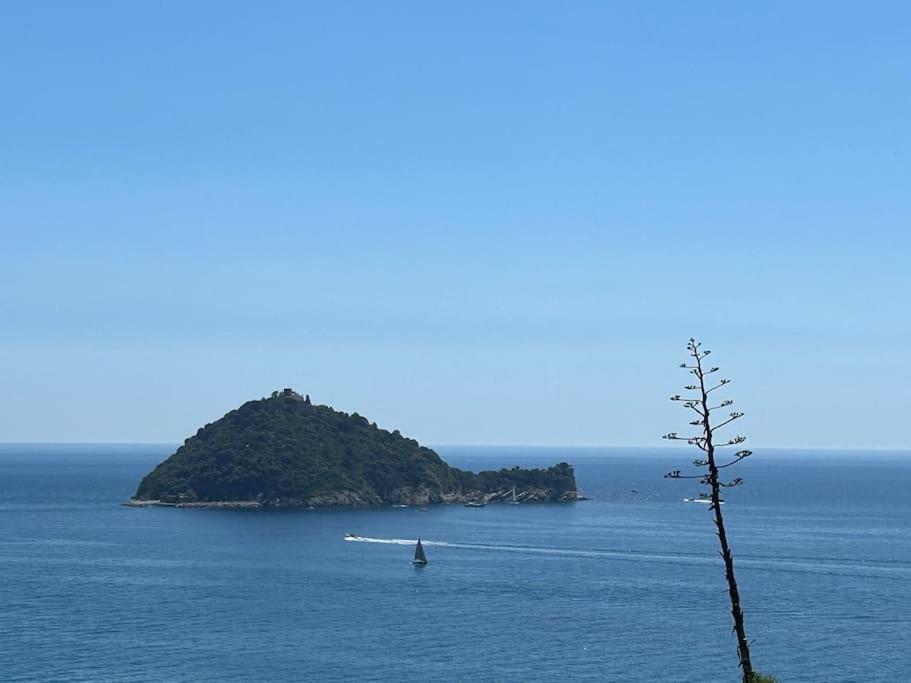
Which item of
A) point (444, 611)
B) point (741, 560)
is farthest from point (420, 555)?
point (741, 560)

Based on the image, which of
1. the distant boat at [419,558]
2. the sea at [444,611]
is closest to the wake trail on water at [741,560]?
the sea at [444,611]

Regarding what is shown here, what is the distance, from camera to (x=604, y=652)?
3905 inches

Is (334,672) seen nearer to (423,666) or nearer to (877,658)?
(423,666)

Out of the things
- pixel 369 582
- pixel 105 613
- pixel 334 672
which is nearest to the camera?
pixel 334 672

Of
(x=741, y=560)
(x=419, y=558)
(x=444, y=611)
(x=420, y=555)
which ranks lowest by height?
(x=444, y=611)

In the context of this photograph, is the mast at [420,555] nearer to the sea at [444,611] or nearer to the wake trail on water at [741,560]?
the sea at [444,611]

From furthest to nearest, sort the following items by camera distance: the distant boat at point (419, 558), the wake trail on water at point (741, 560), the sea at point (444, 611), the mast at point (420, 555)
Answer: the mast at point (420, 555), the distant boat at point (419, 558), the wake trail on water at point (741, 560), the sea at point (444, 611)

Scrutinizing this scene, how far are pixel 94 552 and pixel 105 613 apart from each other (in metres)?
56.8

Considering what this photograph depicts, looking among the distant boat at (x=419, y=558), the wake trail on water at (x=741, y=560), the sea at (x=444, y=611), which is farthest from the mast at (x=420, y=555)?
the wake trail on water at (x=741, y=560)

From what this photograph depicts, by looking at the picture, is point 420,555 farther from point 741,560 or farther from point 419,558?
point 741,560

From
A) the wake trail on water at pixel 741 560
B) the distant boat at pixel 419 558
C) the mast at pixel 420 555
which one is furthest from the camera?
the mast at pixel 420 555

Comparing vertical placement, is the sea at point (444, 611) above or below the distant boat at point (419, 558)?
below

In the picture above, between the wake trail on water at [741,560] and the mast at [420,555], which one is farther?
the mast at [420,555]

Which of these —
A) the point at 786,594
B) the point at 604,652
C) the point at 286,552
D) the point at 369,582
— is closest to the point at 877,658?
the point at 604,652
